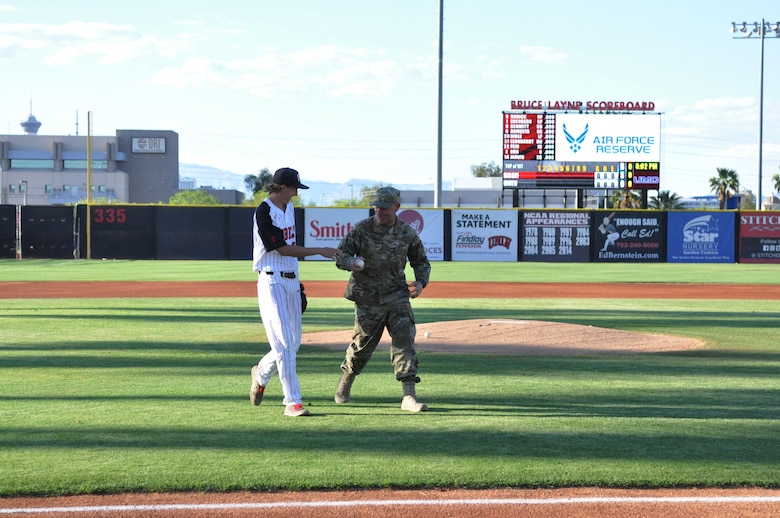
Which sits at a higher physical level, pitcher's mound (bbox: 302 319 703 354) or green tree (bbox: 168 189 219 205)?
green tree (bbox: 168 189 219 205)

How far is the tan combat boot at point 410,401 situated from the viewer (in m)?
7.57

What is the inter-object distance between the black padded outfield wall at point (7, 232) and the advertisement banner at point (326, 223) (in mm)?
11438

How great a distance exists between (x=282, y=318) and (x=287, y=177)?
1.07 m

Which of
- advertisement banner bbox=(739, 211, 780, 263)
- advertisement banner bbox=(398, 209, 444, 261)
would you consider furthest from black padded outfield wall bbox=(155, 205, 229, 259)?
advertisement banner bbox=(739, 211, 780, 263)

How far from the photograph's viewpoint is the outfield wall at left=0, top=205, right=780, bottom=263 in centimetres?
3697

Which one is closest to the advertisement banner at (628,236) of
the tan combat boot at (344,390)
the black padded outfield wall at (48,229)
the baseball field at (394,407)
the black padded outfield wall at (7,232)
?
the baseball field at (394,407)

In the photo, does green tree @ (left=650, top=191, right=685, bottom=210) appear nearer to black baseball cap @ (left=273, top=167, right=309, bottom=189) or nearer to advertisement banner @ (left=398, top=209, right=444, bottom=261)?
advertisement banner @ (left=398, top=209, right=444, bottom=261)

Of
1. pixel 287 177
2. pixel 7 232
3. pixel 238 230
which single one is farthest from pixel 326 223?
pixel 287 177

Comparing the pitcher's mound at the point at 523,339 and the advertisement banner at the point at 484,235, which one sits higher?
the advertisement banner at the point at 484,235

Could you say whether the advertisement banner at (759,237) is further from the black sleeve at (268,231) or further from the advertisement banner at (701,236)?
the black sleeve at (268,231)

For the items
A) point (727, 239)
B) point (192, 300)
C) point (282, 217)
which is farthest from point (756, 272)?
point (282, 217)

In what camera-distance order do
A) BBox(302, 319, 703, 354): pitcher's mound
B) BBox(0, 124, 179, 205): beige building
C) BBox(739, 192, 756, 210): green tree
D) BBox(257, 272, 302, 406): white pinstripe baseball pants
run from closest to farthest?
BBox(257, 272, 302, 406): white pinstripe baseball pants, BBox(302, 319, 703, 354): pitcher's mound, BBox(739, 192, 756, 210): green tree, BBox(0, 124, 179, 205): beige building

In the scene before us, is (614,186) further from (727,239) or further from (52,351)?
(52,351)

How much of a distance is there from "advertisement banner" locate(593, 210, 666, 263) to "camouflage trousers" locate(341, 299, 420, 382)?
3038 cm
